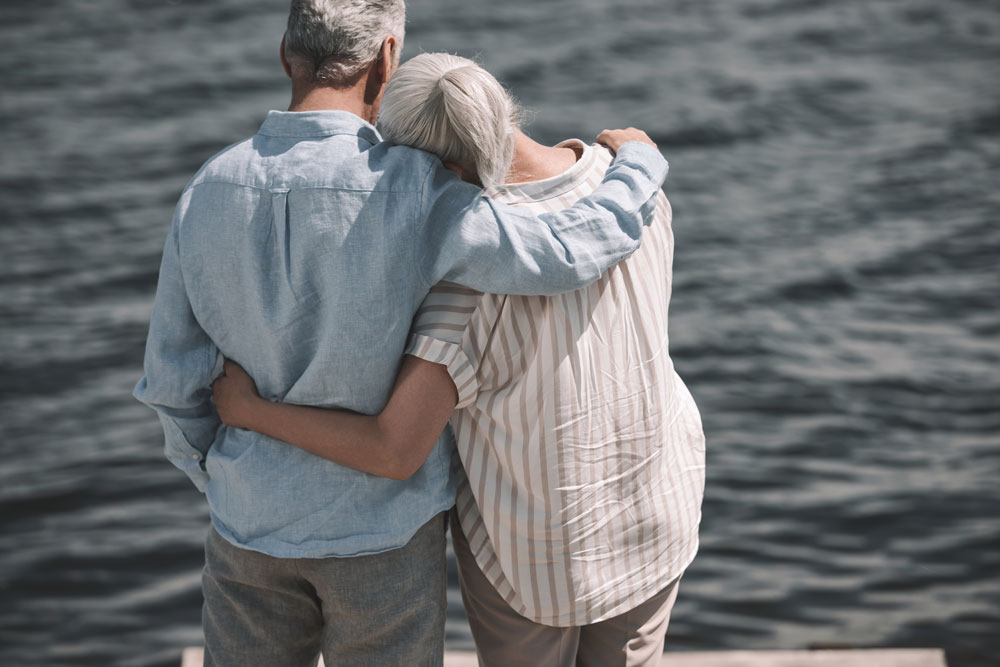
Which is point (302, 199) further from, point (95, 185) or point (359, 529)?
point (95, 185)

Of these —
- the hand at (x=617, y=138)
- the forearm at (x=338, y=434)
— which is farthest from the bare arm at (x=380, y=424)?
the hand at (x=617, y=138)

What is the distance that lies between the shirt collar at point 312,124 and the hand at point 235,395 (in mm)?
333

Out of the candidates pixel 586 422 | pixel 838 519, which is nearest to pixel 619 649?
pixel 586 422

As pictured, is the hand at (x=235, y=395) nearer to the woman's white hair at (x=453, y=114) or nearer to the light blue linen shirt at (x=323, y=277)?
the light blue linen shirt at (x=323, y=277)

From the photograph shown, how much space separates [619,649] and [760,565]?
230cm

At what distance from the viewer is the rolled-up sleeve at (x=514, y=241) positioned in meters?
1.49

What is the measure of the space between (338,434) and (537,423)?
0.92 ft

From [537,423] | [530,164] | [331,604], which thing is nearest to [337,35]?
[530,164]

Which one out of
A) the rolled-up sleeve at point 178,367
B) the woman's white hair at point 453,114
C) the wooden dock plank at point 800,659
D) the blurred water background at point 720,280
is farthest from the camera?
the blurred water background at point 720,280

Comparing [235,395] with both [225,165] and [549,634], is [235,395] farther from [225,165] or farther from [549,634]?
[549,634]

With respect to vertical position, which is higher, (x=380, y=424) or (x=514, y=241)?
(x=514, y=241)

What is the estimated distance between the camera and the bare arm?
1.56 metres

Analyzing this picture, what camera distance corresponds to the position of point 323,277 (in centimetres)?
151

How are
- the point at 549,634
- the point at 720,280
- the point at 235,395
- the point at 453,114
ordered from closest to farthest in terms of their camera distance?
the point at 453,114
the point at 235,395
the point at 549,634
the point at 720,280
